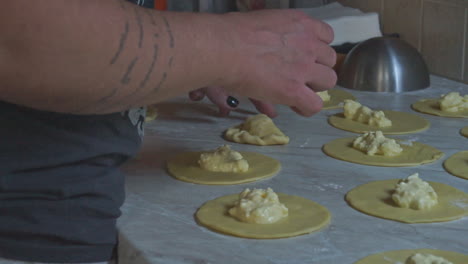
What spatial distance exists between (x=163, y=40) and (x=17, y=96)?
0.71 ft

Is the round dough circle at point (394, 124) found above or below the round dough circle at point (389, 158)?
below

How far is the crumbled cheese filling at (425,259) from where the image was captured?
A: 3.40 feet

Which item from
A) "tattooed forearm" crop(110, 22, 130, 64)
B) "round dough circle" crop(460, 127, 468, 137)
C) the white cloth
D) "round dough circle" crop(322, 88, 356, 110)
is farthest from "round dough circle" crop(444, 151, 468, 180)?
the white cloth

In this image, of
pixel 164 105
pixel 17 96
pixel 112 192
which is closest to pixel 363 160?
pixel 112 192

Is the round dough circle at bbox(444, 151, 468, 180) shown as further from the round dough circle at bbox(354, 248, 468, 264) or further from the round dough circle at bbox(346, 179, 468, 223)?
the round dough circle at bbox(354, 248, 468, 264)

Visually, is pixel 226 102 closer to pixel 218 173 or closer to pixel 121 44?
pixel 218 173

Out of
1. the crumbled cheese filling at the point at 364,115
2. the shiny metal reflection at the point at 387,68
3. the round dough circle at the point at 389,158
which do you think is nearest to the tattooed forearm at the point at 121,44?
the round dough circle at the point at 389,158

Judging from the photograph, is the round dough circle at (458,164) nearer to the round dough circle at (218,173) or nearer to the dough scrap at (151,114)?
the round dough circle at (218,173)

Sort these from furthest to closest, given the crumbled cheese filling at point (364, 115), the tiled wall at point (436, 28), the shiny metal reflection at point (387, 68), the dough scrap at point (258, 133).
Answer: the tiled wall at point (436, 28), the shiny metal reflection at point (387, 68), the crumbled cheese filling at point (364, 115), the dough scrap at point (258, 133)

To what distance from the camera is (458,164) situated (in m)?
1.51

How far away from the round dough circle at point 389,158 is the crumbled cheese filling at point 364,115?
6.1 inches

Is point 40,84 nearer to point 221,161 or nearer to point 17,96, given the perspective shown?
point 17,96

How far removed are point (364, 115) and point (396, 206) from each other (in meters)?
0.57

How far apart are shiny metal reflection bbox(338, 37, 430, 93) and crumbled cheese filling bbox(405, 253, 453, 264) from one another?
114 cm
